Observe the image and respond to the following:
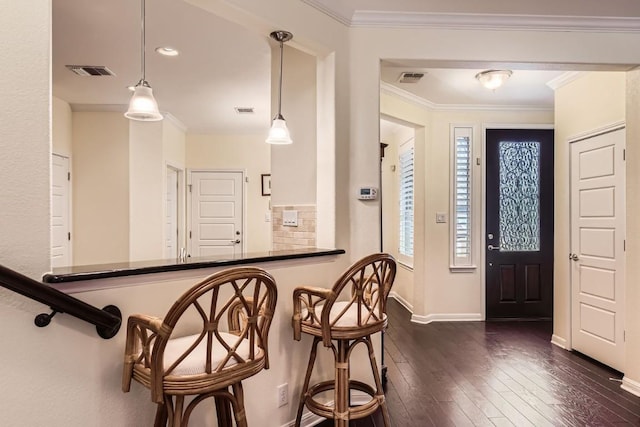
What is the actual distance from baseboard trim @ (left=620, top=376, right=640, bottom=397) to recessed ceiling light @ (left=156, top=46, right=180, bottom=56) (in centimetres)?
414

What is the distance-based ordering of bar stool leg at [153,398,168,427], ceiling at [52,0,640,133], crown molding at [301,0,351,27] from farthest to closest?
ceiling at [52,0,640,133] → crown molding at [301,0,351,27] → bar stool leg at [153,398,168,427]

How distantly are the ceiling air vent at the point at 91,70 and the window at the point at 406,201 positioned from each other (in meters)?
3.47

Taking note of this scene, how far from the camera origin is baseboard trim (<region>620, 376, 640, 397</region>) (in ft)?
8.98

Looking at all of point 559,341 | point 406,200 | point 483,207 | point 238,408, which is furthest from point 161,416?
point 406,200

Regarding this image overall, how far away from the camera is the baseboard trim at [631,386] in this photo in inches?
108

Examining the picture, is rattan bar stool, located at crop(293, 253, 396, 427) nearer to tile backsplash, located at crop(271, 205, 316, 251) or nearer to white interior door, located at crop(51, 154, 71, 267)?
tile backsplash, located at crop(271, 205, 316, 251)

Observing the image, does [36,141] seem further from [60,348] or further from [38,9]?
[60,348]

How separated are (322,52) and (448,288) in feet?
10.7

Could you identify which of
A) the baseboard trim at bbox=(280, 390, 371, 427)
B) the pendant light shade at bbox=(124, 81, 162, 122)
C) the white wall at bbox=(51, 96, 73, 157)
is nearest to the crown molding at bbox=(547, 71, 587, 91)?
the baseboard trim at bbox=(280, 390, 371, 427)

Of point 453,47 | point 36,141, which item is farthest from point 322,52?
point 36,141

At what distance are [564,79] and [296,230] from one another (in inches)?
117

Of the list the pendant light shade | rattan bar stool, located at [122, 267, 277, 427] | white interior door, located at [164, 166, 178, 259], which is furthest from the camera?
white interior door, located at [164, 166, 178, 259]

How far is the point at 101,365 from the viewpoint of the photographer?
146 centimetres

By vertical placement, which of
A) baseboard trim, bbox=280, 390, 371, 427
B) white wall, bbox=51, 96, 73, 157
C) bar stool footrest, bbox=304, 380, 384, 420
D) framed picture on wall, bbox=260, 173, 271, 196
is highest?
white wall, bbox=51, 96, 73, 157
